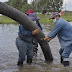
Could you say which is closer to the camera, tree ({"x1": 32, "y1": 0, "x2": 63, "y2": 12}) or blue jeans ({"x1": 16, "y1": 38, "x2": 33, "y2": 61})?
blue jeans ({"x1": 16, "y1": 38, "x2": 33, "y2": 61})

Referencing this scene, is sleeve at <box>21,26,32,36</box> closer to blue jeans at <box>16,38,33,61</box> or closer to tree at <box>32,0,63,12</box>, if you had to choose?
blue jeans at <box>16,38,33,61</box>

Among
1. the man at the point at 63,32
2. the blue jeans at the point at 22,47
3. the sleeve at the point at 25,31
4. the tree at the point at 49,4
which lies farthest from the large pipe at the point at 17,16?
the tree at the point at 49,4

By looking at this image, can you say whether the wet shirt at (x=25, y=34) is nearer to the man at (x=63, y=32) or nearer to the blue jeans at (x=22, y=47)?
the blue jeans at (x=22, y=47)

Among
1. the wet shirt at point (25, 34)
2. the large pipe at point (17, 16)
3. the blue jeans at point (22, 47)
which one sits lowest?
the blue jeans at point (22, 47)

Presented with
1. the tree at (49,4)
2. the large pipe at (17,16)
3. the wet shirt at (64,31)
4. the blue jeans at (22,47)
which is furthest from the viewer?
the tree at (49,4)

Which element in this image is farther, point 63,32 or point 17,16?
point 63,32

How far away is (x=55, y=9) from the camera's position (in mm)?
89812

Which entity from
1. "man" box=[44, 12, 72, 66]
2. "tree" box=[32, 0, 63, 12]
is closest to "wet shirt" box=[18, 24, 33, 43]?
"man" box=[44, 12, 72, 66]

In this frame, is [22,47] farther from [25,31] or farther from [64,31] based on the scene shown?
[64,31]

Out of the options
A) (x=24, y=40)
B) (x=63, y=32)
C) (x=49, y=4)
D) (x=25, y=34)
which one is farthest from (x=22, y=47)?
(x=49, y=4)

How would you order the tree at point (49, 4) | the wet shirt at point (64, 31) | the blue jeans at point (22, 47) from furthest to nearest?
the tree at point (49, 4)
the blue jeans at point (22, 47)
the wet shirt at point (64, 31)

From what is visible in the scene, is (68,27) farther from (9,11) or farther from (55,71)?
(9,11)

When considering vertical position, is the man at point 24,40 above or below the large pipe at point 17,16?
below

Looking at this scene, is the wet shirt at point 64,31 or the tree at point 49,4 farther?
the tree at point 49,4
